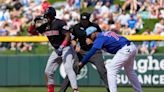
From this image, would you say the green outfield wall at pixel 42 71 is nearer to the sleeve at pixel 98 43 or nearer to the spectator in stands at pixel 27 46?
the spectator in stands at pixel 27 46

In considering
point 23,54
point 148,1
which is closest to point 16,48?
point 23,54

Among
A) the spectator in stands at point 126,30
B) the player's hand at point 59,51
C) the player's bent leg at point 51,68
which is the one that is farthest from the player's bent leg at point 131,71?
the spectator in stands at point 126,30

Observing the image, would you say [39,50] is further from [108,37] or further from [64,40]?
[108,37]

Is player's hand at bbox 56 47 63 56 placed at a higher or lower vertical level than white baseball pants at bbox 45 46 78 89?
higher

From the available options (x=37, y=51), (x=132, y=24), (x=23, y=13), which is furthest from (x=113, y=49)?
(x=23, y=13)

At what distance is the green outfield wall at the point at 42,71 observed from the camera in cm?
1705

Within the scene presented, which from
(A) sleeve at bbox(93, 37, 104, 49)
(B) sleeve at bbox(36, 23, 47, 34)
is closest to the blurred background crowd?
(B) sleeve at bbox(36, 23, 47, 34)

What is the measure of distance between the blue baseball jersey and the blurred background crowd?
21.8 ft

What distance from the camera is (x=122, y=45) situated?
1197 cm

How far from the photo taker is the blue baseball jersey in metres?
Answer: 11.6

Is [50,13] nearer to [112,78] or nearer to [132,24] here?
[112,78]

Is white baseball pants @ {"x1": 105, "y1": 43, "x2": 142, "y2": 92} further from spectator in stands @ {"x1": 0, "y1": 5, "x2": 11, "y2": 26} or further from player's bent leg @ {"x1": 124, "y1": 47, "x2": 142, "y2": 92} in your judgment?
spectator in stands @ {"x1": 0, "y1": 5, "x2": 11, "y2": 26}

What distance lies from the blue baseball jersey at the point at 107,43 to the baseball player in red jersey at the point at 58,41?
135cm

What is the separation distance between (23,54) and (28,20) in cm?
422
